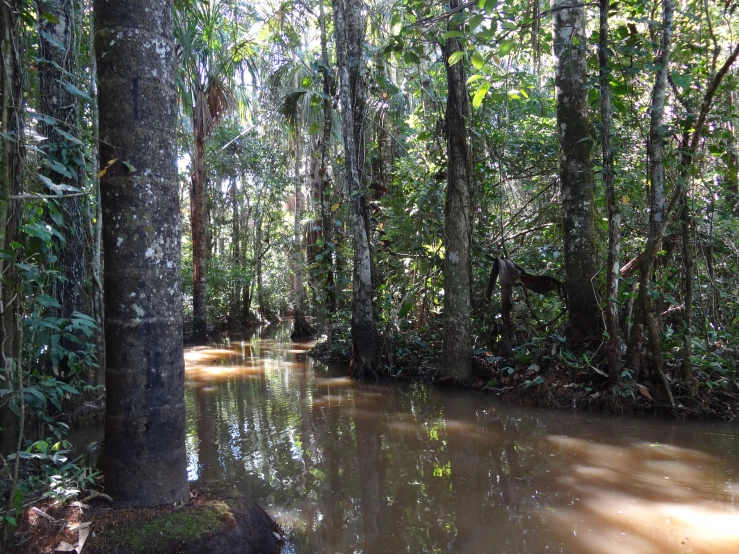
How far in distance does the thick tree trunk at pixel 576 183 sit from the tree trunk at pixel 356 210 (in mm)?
3390

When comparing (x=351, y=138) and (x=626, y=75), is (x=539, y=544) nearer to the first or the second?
(x=626, y=75)

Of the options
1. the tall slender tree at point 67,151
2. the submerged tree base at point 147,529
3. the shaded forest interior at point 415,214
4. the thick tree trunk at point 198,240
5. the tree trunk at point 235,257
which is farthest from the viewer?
the tree trunk at point 235,257

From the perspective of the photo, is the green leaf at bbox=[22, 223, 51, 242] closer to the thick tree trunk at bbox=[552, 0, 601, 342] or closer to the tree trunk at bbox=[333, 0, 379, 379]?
the thick tree trunk at bbox=[552, 0, 601, 342]

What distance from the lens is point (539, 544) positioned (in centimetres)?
298

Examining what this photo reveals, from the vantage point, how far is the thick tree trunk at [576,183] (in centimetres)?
668

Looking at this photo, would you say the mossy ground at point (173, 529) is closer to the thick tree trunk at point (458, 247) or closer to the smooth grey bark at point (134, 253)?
the smooth grey bark at point (134, 253)

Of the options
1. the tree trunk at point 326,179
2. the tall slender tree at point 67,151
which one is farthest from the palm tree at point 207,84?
the tall slender tree at point 67,151

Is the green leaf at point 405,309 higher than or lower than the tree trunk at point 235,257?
lower

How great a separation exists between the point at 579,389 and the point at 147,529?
535 cm

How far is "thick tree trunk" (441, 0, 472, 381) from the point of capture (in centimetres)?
748

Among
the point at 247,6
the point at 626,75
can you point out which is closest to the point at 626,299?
the point at 626,75

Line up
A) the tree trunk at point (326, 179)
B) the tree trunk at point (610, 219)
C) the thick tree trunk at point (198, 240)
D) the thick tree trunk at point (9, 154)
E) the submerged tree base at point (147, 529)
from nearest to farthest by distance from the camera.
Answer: the submerged tree base at point (147, 529) < the thick tree trunk at point (9, 154) < the tree trunk at point (610, 219) < the tree trunk at point (326, 179) < the thick tree trunk at point (198, 240)

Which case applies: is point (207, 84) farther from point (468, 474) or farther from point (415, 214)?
point (468, 474)

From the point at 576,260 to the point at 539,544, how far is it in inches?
177
